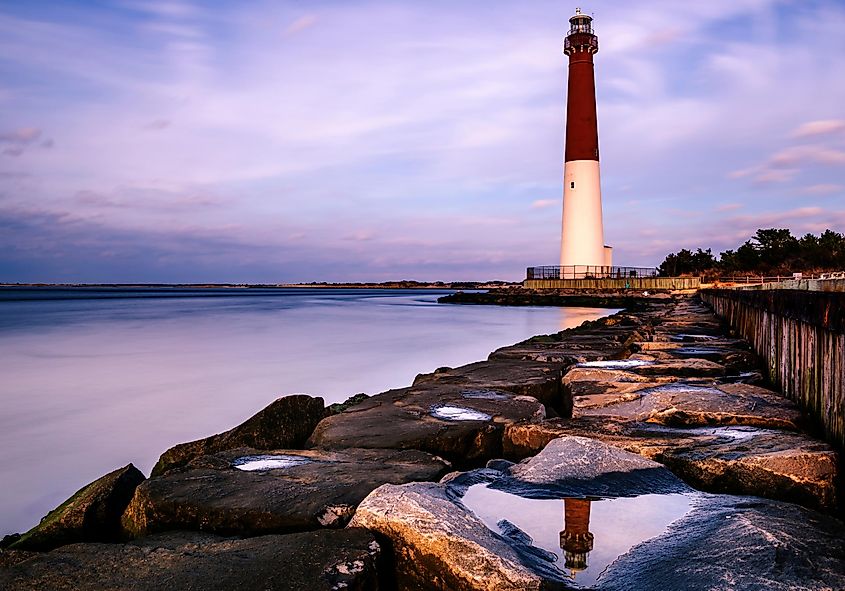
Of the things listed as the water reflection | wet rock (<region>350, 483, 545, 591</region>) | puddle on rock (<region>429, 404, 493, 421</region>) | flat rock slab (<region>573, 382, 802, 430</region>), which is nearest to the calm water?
the water reflection

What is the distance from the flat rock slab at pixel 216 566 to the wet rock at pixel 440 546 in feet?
0.27

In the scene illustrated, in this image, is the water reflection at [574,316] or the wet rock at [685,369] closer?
the wet rock at [685,369]

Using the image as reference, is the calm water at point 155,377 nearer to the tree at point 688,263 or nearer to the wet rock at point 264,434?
the wet rock at point 264,434

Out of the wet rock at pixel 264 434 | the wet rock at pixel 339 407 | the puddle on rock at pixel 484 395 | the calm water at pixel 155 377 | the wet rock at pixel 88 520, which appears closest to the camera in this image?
the wet rock at pixel 88 520

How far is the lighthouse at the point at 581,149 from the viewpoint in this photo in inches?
1056

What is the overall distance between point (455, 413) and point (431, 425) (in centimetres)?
36

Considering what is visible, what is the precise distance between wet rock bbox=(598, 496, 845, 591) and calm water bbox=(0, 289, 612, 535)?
4.01 metres

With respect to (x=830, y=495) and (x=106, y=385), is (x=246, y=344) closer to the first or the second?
(x=106, y=385)

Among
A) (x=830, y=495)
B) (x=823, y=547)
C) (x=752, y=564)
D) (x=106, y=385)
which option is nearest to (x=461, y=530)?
(x=752, y=564)

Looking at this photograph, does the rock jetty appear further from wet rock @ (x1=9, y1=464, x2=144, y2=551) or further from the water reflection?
the water reflection

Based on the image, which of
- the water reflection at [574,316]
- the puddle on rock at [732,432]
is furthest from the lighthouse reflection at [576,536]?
the water reflection at [574,316]

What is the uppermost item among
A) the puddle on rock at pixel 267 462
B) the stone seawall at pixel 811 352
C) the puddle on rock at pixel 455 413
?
the stone seawall at pixel 811 352

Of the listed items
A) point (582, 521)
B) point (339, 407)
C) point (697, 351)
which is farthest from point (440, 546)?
point (697, 351)

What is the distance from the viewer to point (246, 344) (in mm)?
15789
